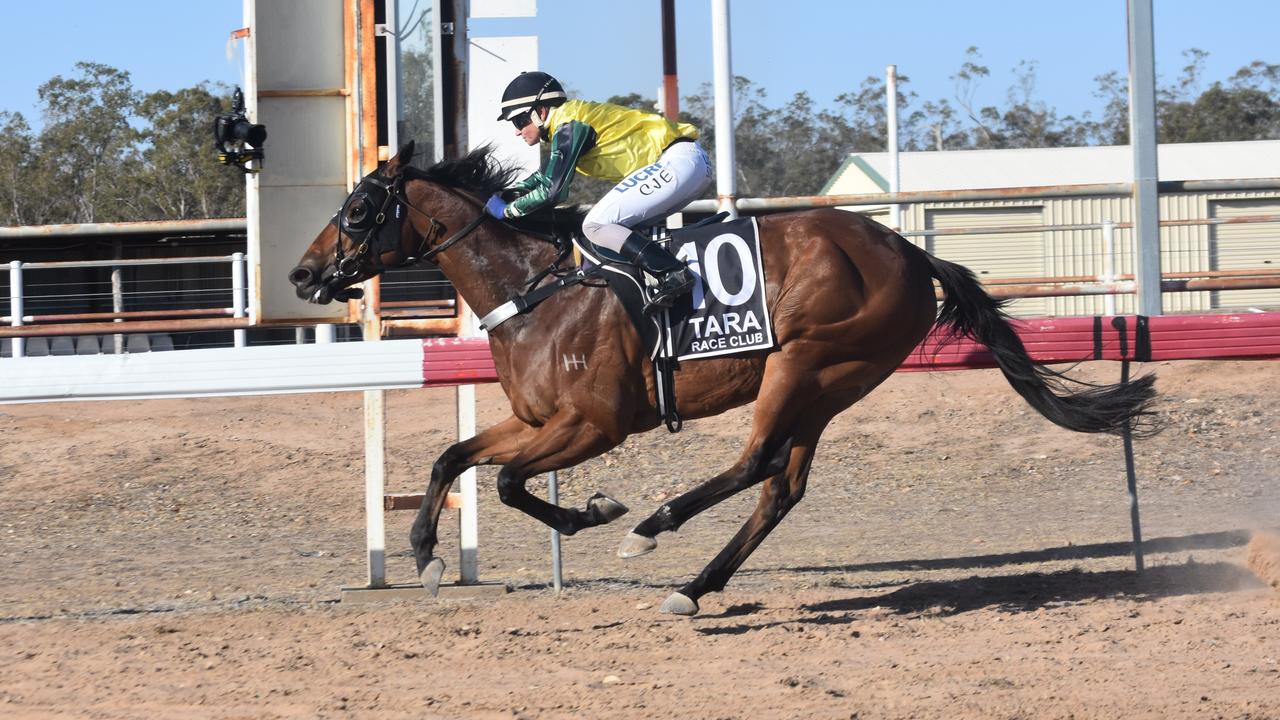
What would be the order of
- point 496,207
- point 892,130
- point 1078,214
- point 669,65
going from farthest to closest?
point 892,130
point 1078,214
point 669,65
point 496,207

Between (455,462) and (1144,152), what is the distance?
3850 millimetres

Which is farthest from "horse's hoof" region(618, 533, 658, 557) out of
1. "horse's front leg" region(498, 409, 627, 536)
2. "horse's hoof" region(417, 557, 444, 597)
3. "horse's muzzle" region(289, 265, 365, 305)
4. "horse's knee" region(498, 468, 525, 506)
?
"horse's muzzle" region(289, 265, 365, 305)

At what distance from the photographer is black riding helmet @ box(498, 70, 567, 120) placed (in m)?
6.00

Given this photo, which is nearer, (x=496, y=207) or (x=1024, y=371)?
(x=496, y=207)

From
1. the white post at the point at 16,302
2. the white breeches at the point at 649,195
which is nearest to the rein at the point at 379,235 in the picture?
the white breeches at the point at 649,195

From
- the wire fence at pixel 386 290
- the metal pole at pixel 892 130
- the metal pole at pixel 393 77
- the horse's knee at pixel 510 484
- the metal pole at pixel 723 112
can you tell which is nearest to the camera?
the horse's knee at pixel 510 484

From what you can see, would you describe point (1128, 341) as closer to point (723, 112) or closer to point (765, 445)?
point (765, 445)

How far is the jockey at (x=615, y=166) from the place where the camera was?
5812 mm

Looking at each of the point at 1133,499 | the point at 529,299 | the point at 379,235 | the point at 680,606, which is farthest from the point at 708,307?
the point at 1133,499

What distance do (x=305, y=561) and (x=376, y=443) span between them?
2.02m

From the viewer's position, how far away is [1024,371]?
6.40m

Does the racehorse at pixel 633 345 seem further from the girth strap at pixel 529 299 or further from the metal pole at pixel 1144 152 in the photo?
the metal pole at pixel 1144 152

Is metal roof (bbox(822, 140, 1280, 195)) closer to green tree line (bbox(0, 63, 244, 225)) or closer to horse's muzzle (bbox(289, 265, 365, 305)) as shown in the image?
green tree line (bbox(0, 63, 244, 225))

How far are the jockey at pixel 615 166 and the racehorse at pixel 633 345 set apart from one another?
26 cm
